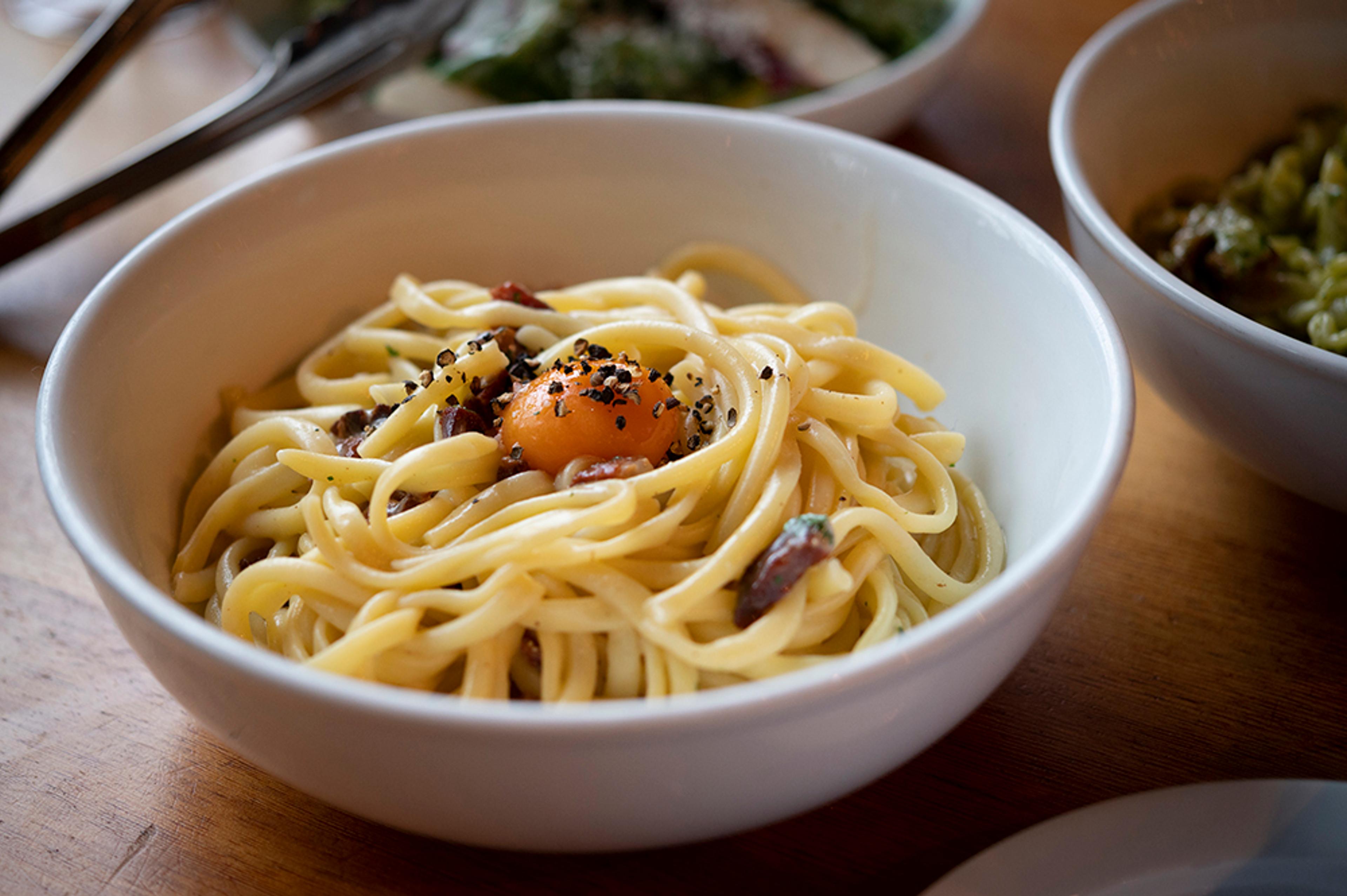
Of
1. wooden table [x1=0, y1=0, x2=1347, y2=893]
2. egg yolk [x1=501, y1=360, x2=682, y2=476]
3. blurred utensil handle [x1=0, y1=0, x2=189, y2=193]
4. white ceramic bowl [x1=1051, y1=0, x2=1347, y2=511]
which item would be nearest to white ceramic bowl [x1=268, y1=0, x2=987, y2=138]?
white ceramic bowl [x1=1051, y1=0, x2=1347, y2=511]

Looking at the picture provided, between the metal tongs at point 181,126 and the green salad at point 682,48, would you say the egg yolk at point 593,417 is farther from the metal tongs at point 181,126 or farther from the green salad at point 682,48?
the green salad at point 682,48

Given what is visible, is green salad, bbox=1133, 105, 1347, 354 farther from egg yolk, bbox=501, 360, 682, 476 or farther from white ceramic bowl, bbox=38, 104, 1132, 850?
egg yolk, bbox=501, 360, 682, 476

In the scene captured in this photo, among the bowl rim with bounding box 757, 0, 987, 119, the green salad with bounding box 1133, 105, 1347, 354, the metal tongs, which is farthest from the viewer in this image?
the bowl rim with bounding box 757, 0, 987, 119

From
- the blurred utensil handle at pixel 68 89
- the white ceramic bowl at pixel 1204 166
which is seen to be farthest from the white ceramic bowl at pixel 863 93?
the blurred utensil handle at pixel 68 89

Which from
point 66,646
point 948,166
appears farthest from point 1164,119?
point 66,646

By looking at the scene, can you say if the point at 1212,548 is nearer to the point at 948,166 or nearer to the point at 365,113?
the point at 948,166

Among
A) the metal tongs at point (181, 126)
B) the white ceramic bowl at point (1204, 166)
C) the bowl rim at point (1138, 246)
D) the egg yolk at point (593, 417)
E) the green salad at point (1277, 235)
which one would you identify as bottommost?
the green salad at point (1277, 235)
